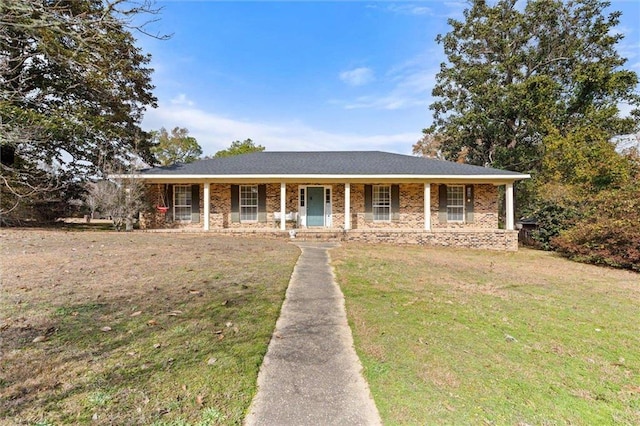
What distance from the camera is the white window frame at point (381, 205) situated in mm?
16031

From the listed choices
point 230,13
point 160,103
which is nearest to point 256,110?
point 160,103

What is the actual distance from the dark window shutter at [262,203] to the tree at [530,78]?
48.0 ft

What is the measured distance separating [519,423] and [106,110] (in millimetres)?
22969

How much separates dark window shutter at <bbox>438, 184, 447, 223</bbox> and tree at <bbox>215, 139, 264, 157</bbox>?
92.4ft

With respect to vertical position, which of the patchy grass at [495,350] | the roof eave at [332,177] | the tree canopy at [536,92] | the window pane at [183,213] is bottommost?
the patchy grass at [495,350]

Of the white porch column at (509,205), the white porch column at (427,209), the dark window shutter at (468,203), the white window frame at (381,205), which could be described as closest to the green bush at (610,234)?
the white porch column at (509,205)

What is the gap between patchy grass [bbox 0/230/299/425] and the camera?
2.34 meters

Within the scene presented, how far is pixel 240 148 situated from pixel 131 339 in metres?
38.3

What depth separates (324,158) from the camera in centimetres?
1791

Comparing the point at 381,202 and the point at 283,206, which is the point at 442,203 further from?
the point at 283,206

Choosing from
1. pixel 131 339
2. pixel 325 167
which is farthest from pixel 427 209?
pixel 131 339

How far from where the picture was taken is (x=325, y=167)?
16.0 m

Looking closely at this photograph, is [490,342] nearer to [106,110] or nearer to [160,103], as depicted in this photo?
[106,110]

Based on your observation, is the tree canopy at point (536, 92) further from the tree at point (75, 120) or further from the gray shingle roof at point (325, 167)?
the tree at point (75, 120)
